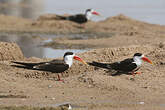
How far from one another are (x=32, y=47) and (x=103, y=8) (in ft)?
46.8

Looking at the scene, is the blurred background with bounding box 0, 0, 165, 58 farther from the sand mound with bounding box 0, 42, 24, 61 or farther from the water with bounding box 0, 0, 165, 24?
the sand mound with bounding box 0, 42, 24, 61

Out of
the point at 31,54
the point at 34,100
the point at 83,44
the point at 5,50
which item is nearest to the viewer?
the point at 34,100

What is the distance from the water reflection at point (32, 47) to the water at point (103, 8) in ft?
23.6

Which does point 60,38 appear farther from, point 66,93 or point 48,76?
point 66,93

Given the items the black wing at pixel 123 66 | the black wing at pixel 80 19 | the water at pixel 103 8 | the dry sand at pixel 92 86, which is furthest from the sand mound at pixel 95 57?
the water at pixel 103 8

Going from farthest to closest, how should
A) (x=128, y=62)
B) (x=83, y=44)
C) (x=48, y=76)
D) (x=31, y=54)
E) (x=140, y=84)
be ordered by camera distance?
(x=83, y=44), (x=31, y=54), (x=48, y=76), (x=128, y=62), (x=140, y=84)

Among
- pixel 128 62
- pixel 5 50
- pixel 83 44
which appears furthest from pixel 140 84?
pixel 83 44

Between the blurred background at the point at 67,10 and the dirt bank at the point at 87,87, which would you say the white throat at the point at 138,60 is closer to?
the dirt bank at the point at 87,87

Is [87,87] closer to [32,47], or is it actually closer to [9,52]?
[9,52]

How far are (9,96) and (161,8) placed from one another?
21.9 meters

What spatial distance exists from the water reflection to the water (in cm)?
718

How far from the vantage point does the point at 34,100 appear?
7730mm

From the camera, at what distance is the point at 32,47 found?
1558cm

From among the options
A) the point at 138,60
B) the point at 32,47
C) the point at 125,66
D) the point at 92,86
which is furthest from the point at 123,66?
the point at 32,47
